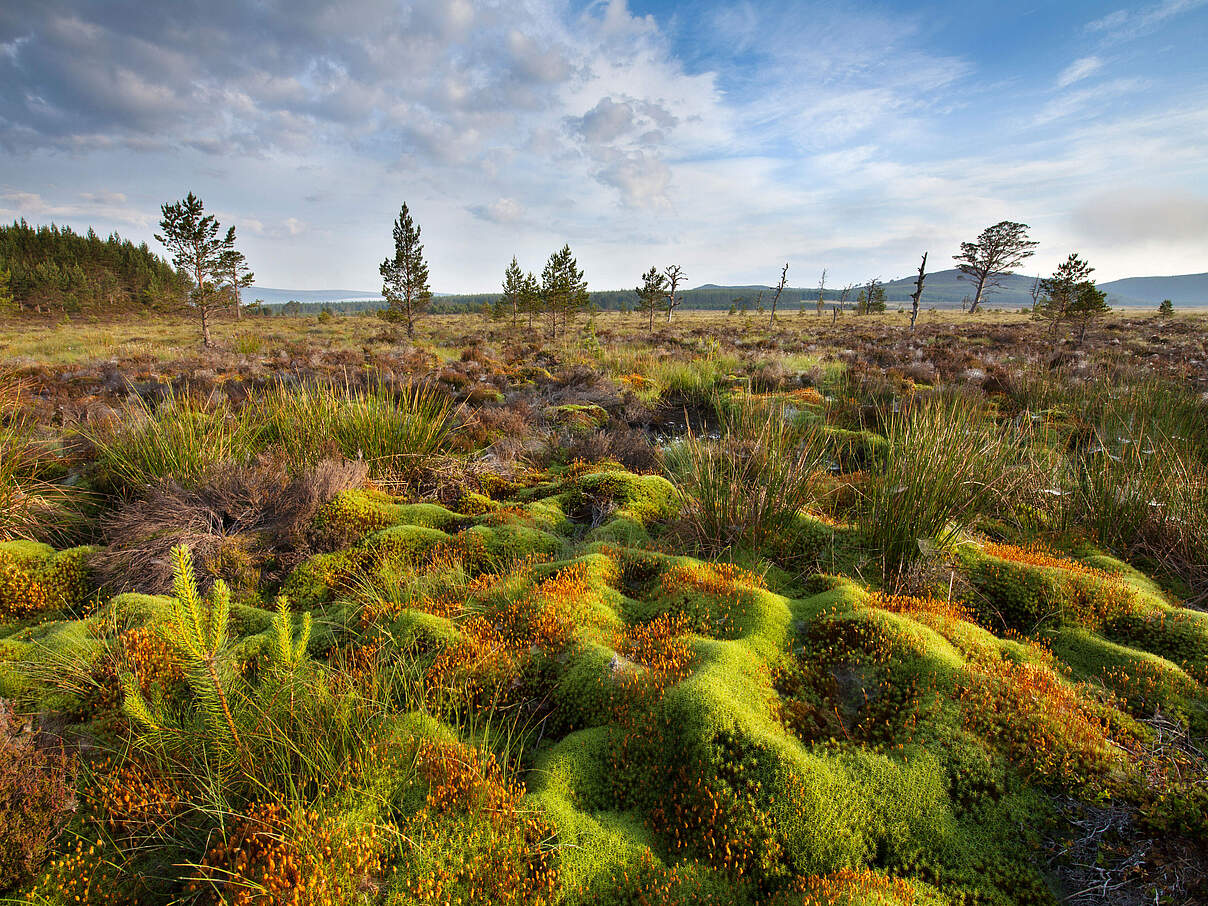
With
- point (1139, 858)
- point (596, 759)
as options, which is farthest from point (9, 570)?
point (1139, 858)

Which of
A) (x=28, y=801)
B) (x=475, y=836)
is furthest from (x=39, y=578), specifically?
(x=475, y=836)

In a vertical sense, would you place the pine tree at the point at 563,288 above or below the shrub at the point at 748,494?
above

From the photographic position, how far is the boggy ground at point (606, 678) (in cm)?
187

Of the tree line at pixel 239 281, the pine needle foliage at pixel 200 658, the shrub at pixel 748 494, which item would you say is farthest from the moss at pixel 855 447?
the tree line at pixel 239 281

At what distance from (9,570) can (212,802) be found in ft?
10.4

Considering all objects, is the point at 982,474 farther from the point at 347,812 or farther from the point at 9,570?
the point at 9,570

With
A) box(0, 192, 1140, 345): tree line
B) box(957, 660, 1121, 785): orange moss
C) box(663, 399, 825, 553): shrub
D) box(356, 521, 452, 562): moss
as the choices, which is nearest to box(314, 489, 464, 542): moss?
box(356, 521, 452, 562): moss

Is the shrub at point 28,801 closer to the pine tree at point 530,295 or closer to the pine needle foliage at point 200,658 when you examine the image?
the pine needle foliage at point 200,658

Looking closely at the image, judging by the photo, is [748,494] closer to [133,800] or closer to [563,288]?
[133,800]

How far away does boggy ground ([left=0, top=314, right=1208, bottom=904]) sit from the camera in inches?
73.4

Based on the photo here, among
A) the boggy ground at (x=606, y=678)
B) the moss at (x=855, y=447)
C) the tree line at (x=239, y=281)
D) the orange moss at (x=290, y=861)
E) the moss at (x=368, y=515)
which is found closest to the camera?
the orange moss at (x=290, y=861)

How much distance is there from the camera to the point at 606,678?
2.77m

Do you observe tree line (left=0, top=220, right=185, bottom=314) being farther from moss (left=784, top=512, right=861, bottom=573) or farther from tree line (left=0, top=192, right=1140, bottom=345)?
moss (left=784, top=512, right=861, bottom=573)

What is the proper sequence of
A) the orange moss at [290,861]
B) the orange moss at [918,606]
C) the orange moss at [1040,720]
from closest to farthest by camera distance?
the orange moss at [290,861]
the orange moss at [1040,720]
the orange moss at [918,606]
